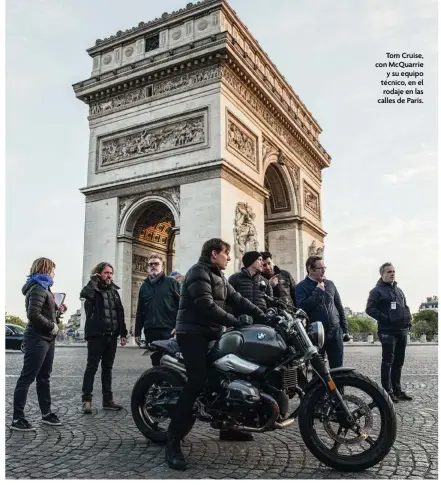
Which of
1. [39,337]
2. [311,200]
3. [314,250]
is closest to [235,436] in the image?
[39,337]

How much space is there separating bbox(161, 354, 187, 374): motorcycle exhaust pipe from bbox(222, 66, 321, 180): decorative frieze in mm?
16014

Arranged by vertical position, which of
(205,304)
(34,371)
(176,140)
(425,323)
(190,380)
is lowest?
(425,323)

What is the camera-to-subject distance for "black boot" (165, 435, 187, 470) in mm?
3207

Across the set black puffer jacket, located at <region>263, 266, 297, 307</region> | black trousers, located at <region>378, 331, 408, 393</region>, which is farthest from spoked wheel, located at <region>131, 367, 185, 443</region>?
black trousers, located at <region>378, 331, 408, 393</region>

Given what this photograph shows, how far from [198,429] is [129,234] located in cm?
1591

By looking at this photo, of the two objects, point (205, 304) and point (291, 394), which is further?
point (291, 394)

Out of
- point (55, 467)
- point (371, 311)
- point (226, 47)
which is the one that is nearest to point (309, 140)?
point (226, 47)

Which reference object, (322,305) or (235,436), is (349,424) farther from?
(322,305)

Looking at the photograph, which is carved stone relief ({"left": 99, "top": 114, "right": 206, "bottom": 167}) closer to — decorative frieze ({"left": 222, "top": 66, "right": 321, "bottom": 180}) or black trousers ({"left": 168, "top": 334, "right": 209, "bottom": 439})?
decorative frieze ({"left": 222, "top": 66, "right": 321, "bottom": 180})

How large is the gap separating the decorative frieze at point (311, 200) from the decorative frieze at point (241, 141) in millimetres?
6707

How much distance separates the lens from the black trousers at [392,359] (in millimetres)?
5965

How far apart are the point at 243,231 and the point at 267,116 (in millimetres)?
6604

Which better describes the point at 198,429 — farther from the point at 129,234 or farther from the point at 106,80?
the point at 106,80

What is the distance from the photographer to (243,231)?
18.5m
